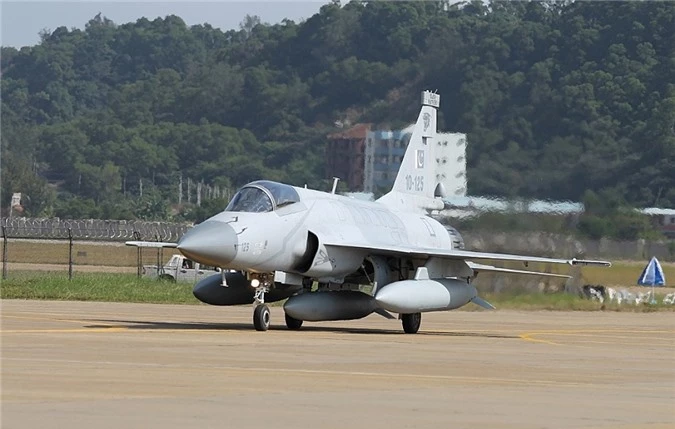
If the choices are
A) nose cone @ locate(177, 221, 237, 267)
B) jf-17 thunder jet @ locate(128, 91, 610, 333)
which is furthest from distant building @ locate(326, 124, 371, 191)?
nose cone @ locate(177, 221, 237, 267)

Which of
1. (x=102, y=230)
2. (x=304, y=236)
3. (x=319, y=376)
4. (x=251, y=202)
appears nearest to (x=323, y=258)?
(x=304, y=236)

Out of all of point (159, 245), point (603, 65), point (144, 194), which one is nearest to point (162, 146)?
point (144, 194)

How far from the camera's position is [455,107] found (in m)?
46.8

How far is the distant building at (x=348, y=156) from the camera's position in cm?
4372

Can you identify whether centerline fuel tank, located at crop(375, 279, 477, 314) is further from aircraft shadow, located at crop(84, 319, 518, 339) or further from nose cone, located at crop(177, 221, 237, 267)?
nose cone, located at crop(177, 221, 237, 267)

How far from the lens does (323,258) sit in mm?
23547

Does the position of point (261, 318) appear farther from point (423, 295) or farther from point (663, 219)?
point (663, 219)

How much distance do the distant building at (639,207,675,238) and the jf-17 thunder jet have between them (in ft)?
34.7

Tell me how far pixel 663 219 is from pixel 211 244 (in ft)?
59.5

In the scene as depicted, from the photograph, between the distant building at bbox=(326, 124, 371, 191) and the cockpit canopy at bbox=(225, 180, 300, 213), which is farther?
the distant building at bbox=(326, 124, 371, 191)

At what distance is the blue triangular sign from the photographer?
3675 cm

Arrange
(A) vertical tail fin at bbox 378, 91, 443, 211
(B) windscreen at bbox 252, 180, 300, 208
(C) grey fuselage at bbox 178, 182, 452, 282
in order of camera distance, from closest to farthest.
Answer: (C) grey fuselage at bbox 178, 182, 452, 282, (B) windscreen at bbox 252, 180, 300, 208, (A) vertical tail fin at bbox 378, 91, 443, 211

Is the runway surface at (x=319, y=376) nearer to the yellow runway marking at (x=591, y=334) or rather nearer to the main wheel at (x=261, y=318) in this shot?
the yellow runway marking at (x=591, y=334)

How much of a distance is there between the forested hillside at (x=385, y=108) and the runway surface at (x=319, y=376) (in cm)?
1328
